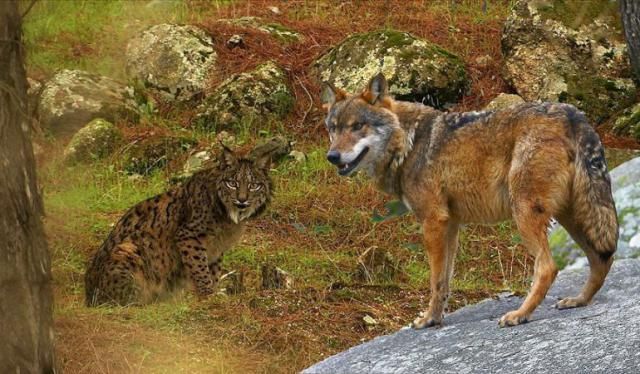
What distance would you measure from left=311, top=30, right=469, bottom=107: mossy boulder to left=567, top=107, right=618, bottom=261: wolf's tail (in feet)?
23.7

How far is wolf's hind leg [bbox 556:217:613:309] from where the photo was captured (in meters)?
7.21

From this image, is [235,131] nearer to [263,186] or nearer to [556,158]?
[263,186]

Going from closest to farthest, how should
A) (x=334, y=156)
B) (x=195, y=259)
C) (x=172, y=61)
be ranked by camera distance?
(x=334, y=156)
(x=195, y=259)
(x=172, y=61)

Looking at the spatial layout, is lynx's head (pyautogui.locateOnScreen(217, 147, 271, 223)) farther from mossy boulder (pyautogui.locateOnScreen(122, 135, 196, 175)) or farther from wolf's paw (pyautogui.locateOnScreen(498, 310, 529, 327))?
wolf's paw (pyautogui.locateOnScreen(498, 310, 529, 327))

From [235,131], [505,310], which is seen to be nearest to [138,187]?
[235,131]

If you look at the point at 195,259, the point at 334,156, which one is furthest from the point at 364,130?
the point at 195,259

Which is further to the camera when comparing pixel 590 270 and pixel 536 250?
pixel 590 270

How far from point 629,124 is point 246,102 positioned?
4.63 m

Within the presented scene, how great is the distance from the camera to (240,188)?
10969 millimetres

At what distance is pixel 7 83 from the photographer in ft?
20.1

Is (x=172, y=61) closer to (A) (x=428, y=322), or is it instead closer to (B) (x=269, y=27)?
(B) (x=269, y=27)

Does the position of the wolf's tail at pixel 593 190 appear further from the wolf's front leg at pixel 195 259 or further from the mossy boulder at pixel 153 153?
the mossy boulder at pixel 153 153

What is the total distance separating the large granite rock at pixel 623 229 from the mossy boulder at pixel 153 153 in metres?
5.65

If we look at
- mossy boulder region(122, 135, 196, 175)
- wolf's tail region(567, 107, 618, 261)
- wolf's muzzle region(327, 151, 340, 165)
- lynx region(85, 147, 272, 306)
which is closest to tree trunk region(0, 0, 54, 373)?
wolf's muzzle region(327, 151, 340, 165)
